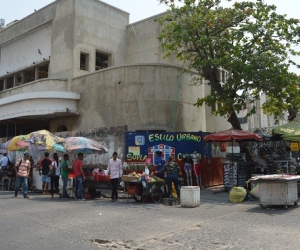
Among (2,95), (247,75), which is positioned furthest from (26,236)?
(2,95)

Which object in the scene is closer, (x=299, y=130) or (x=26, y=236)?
(x=26, y=236)

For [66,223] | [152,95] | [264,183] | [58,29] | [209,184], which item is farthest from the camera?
[58,29]

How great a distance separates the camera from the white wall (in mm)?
25670

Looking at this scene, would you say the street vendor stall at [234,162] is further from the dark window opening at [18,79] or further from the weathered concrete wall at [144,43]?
the dark window opening at [18,79]

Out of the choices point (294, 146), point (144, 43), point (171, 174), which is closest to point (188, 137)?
point (171, 174)

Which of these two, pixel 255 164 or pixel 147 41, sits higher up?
pixel 147 41

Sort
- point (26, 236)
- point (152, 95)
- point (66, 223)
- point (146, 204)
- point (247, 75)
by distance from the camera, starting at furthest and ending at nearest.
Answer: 1. point (152, 95)
2. point (247, 75)
3. point (146, 204)
4. point (66, 223)
5. point (26, 236)

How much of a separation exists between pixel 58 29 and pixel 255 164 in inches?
632

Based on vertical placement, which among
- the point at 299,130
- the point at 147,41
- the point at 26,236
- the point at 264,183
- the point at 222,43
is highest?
the point at 147,41

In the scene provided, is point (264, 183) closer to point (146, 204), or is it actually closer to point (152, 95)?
point (146, 204)

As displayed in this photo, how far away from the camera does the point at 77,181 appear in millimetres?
13391

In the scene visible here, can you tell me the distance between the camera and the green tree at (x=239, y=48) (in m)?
14.6

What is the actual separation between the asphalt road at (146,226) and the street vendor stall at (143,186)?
2.10 ft

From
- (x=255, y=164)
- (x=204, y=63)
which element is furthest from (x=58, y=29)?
(x=255, y=164)
